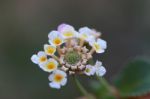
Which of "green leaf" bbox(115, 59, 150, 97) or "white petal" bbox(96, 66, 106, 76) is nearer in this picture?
"white petal" bbox(96, 66, 106, 76)

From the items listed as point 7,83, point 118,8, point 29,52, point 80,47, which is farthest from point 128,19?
point 80,47

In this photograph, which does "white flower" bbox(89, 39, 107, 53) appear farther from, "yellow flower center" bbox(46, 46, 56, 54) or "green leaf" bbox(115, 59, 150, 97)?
"green leaf" bbox(115, 59, 150, 97)

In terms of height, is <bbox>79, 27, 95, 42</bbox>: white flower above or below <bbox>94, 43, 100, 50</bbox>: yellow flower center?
above

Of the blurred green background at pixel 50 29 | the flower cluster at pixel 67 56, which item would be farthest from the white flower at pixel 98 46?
the blurred green background at pixel 50 29

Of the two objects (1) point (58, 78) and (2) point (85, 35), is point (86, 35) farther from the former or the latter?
(1) point (58, 78)

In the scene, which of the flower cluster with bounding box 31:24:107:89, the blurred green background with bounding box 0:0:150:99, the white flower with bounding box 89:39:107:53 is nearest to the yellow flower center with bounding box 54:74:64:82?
the flower cluster with bounding box 31:24:107:89

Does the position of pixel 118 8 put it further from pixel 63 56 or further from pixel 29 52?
pixel 63 56

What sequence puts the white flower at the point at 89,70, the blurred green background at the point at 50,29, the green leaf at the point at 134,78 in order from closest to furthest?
1. the white flower at the point at 89,70
2. the green leaf at the point at 134,78
3. the blurred green background at the point at 50,29

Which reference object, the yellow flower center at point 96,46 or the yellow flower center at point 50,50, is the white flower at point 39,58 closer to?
the yellow flower center at point 50,50
